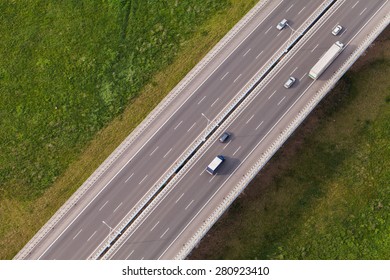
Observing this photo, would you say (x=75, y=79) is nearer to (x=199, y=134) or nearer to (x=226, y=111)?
(x=199, y=134)

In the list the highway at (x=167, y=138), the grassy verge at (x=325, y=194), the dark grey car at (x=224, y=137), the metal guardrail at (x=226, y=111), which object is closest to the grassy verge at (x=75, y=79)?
the highway at (x=167, y=138)

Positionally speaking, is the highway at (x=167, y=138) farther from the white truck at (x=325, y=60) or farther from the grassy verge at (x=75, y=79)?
the white truck at (x=325, y=60)

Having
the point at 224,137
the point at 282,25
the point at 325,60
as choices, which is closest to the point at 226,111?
the point at 224,137

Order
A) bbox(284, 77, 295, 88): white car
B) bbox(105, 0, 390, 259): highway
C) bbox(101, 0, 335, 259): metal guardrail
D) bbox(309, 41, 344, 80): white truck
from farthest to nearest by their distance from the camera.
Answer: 1. bbox(284, 77, 295, 88): white car
2. bbox(309, 41, 344, 80): white truck
3. bbox(101, 0, 335, 259): metal guardrail
4. bbox(105, 0, 390, 259): highway

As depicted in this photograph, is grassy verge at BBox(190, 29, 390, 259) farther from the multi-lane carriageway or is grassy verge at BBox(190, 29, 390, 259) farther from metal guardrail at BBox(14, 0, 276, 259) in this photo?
metal guardrail at BBox(14, 0, 276, 259)

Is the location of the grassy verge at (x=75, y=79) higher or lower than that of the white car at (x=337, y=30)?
lower

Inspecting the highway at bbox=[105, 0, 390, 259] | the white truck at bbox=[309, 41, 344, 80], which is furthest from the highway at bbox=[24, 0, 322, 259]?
the white truck at bbox=[309, 41, 344, 80]
